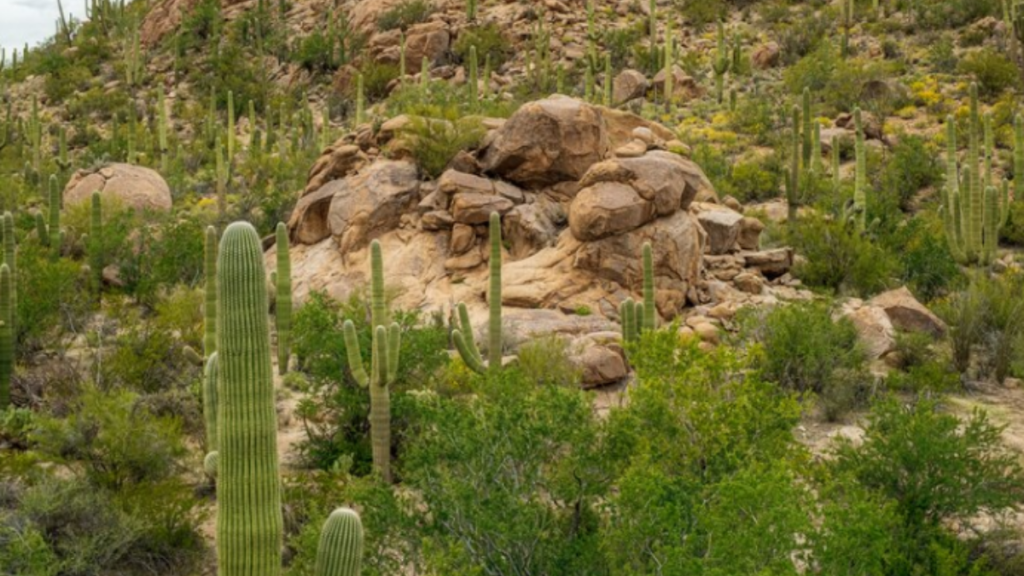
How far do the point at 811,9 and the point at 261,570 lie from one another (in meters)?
32.9

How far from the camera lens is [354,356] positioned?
8969 millimetres

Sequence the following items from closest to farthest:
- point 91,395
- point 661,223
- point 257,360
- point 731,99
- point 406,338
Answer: point 257,360, point 91,395, point 406,338, point 661,223, point 731,99

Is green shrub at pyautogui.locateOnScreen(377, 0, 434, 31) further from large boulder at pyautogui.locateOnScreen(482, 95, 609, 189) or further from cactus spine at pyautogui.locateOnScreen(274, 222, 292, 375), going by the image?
cactus spine at pyautogui.locateOnScreen(274, 222, 292, 375)

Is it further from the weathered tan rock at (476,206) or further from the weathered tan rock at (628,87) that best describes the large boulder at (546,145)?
the weathered tan rock at (628,87)

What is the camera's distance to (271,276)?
14.2 m

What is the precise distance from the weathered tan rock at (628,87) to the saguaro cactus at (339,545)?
24713mm

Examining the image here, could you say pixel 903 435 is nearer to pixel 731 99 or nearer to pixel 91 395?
pixel 91 395

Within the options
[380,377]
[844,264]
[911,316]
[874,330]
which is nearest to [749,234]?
[844,264]

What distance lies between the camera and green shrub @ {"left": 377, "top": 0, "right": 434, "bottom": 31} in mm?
34781

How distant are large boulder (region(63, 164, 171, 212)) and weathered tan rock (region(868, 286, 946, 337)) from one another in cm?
1440

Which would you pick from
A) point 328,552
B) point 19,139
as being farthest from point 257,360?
point 19,139

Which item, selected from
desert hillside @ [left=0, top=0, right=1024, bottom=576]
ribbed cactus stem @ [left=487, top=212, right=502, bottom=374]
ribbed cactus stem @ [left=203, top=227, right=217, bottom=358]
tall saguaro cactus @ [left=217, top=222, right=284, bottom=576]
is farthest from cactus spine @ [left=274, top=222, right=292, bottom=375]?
tall saguaro cactus @ [left=217, top=222, right=284, bottom=576]

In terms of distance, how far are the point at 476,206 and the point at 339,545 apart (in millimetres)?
10321

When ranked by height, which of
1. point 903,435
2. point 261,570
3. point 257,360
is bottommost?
point 903,435
